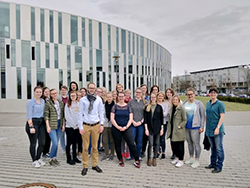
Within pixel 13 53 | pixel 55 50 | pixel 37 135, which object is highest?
pixel 55 50

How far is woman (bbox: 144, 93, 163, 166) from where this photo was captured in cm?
485

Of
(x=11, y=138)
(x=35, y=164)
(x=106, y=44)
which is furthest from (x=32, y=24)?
(x=35, y=164)

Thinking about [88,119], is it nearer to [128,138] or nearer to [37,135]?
[128,138]

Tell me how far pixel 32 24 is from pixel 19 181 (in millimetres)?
20216

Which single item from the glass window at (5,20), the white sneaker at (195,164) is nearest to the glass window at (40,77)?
the glass window at (5,20)

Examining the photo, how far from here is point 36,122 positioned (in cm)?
462

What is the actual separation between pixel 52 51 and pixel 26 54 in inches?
106

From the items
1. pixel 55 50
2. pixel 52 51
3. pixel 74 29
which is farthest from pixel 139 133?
pixel 74 29

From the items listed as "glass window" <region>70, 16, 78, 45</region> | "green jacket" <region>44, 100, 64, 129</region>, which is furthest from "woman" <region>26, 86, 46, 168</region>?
"glass window" <region>70, 16, 78, 45</region>

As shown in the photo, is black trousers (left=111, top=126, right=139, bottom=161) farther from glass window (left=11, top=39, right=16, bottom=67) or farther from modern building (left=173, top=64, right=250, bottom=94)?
modern building (left=173, top=64, right=250, bottom=94)

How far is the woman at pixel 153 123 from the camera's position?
15.9 feet

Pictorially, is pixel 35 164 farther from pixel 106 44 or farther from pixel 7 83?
pixel 106 44

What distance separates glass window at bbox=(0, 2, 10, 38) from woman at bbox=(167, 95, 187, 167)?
806 inches

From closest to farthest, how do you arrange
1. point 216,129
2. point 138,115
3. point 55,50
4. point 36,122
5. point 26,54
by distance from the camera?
point 216,129, point 36,122, point 138,115, point 26,54, point 55,50
